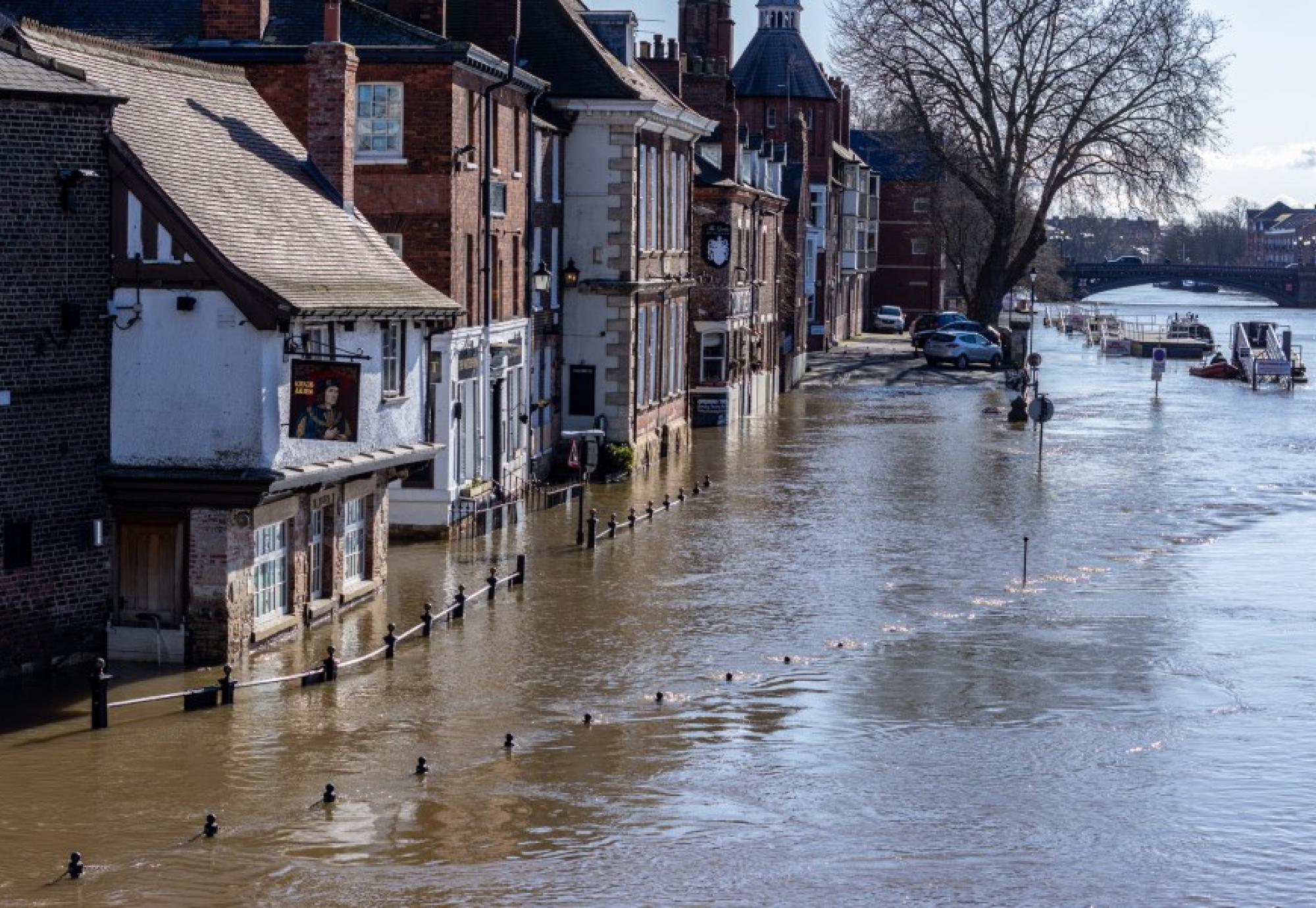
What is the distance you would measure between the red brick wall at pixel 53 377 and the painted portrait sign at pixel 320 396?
7.18 feet

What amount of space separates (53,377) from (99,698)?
4.06 meters

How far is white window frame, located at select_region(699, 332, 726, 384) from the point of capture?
59219 millimetres

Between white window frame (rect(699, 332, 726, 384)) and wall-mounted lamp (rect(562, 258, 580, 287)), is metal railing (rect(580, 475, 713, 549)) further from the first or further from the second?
white window frame (rect(699, 332, 726, 384))

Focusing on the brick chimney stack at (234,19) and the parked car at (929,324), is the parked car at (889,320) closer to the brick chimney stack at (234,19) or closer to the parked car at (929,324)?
the parked car at (929,324)

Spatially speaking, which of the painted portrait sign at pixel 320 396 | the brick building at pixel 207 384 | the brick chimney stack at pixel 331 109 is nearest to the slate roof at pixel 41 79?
the brick building at pixel 207 384

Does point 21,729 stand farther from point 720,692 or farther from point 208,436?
point 720,692

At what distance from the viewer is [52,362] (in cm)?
2352

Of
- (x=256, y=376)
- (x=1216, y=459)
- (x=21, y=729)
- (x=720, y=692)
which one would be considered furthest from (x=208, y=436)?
(x=1216, y=459)

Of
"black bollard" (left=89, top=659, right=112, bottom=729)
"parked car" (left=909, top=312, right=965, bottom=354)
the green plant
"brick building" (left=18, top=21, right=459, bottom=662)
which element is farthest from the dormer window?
"parked car" (left=909, top=312, right=965, bottom=354)

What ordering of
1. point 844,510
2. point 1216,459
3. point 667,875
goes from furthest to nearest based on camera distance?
point 1216,459, point 844,510, point 667,875

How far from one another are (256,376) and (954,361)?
67.6 metres

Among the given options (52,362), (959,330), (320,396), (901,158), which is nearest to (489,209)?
(320,396)

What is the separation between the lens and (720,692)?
80.7 ft

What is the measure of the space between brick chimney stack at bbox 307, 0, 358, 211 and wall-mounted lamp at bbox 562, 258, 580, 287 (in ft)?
51.7
